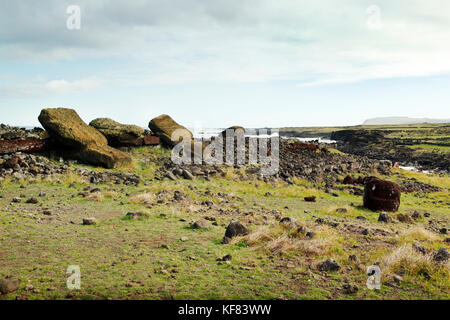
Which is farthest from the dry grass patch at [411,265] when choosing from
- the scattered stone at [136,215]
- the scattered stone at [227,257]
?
the scattered stone at [136,215]

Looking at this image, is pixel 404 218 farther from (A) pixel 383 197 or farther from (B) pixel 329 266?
(B) pixel 329 266

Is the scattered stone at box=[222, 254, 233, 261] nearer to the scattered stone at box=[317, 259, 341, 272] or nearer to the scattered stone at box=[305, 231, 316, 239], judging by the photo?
the scattered stone at box=[317, 259, 341, 272]

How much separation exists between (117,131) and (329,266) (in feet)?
53.3

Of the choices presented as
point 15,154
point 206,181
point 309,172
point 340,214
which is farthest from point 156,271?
point 309,172

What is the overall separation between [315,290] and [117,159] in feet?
43.2

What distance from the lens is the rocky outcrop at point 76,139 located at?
592 inches

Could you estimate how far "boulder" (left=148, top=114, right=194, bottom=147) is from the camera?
2123cm

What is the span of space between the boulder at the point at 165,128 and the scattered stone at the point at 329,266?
16.9m

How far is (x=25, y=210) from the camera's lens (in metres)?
8.02

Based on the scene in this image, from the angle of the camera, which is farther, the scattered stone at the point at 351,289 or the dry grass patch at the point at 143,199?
the dry grass patch at the point at 143,199

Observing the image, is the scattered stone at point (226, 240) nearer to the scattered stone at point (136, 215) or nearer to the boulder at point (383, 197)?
the scattered stone at point (136, 215)

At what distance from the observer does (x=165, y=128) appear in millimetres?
21500

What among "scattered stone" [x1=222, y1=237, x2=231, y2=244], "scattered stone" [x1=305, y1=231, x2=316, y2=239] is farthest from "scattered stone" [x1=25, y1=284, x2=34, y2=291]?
"scattered stone" [x1=305, y1=231, x2=316, y2=239]
